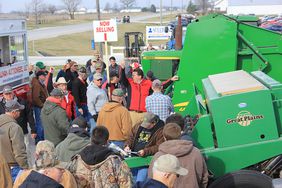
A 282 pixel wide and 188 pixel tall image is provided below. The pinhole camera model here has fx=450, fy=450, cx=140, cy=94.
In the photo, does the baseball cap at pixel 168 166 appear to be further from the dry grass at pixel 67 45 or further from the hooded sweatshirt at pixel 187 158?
the dry grass at pixel 67 45

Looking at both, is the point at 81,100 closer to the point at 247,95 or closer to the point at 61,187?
the point at 247,95

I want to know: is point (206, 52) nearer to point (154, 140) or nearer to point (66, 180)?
point (154, 140)

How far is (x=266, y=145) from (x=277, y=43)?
2912mm

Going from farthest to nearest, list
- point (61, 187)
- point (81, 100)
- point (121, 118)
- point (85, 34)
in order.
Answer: point (85, 34) < point (81, 100) < point (121, 118) < point (61, 187)

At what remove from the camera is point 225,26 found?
26.2 ft

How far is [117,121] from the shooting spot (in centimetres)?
661

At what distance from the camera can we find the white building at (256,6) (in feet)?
275

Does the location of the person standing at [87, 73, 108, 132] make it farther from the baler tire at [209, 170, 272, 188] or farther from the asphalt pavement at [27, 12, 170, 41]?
the asphalt pavement at [27, 12, 170, 41]

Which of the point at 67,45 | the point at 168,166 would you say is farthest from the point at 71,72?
the point at 67,45

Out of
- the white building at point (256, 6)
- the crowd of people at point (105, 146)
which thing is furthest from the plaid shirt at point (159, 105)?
the white building at point (256, 6)

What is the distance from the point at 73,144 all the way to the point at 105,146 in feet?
2.21

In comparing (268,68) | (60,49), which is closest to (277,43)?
(268,68)

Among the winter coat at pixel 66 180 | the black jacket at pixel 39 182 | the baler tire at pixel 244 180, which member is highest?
the black jacket at pixel 39 182

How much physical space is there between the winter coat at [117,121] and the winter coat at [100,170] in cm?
202
